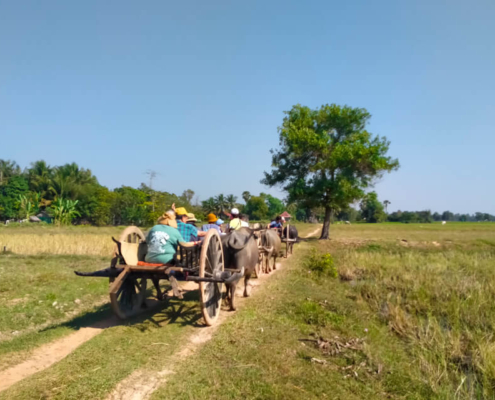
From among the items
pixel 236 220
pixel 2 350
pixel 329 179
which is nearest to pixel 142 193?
pixel 329 179

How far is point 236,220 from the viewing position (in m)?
9.85

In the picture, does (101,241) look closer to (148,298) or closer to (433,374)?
(148,298)

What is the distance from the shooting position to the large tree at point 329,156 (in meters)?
24.0

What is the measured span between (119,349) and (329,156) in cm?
2137

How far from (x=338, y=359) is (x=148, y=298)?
4.66 meters

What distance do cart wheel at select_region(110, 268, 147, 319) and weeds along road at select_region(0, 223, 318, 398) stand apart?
0.27 m

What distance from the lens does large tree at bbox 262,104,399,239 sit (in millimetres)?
24000

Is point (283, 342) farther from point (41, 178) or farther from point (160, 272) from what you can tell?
point (41, 178)

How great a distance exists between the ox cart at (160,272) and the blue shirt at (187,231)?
53 cm

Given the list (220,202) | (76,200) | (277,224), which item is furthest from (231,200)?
(277,224)

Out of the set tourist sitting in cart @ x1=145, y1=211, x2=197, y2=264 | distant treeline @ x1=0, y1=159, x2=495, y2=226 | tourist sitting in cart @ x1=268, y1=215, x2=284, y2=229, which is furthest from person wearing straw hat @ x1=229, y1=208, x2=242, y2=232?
distant treeline @ x1=0, y1=159, x2=495, y2=226

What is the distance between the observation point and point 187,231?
288 inches

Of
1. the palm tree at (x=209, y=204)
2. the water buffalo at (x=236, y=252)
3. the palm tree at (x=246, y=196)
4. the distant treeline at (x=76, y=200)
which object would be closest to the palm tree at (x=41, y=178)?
the distant treeline at (x=76, y=200)

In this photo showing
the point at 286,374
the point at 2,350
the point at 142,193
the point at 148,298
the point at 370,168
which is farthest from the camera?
the point at 142,193
